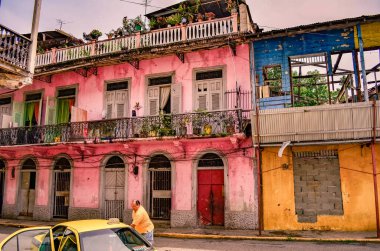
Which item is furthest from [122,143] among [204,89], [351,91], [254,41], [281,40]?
[351,91]

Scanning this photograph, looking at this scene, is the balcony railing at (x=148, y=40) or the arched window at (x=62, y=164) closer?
the balcony railing at (x=148, y=40)

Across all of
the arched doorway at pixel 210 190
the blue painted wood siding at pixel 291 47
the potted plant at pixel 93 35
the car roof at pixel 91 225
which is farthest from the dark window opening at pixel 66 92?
the car roof at pixel 91 225

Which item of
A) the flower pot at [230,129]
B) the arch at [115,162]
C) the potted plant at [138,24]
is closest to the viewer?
the flower pot at [230,129]

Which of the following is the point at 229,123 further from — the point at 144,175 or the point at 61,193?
the point at 61,193

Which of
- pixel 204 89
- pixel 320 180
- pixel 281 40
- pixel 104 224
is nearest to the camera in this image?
pixel 104 224

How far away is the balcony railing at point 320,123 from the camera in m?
11.7

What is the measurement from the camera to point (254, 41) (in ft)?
47.9

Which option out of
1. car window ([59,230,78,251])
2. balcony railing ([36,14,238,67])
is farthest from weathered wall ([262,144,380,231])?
car window ([59,230,78,251])

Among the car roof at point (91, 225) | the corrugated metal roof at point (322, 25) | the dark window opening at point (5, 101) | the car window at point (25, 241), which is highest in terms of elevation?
the corrugated metal roof at point (322, 25)

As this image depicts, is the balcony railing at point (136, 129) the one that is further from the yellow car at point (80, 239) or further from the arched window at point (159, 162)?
the yellow car at point (80, 239)

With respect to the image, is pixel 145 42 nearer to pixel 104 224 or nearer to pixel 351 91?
pixel 351 91

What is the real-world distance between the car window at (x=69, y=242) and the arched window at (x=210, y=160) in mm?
8999

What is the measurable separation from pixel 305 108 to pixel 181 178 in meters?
6.29

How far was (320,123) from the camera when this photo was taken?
12172 mm
